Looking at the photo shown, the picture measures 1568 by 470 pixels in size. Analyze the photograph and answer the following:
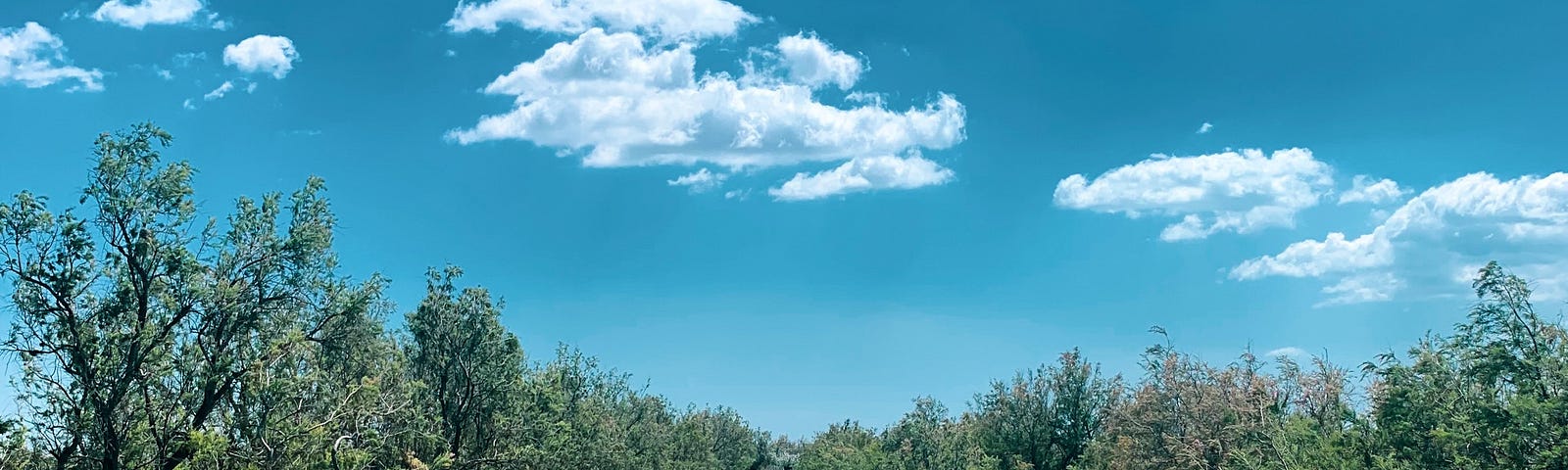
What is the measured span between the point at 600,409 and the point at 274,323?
2983 cm

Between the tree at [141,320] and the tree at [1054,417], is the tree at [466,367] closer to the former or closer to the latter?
the tree at [141,320]

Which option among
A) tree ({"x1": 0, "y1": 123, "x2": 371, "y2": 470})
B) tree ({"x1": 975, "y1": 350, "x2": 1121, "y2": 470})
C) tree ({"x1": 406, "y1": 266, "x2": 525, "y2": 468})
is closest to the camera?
tree ({"x1": 0, "y1": 123, "x2": 371, "y2": 470})

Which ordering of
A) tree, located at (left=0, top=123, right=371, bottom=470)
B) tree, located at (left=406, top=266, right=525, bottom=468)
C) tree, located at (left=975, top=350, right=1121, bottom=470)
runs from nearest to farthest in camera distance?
tree, located at (left=0, top=123, right=371, bottom=470), tree, located at (left=406, top=266, right=525, bottom=468), tree, located at (left=975, top=350, right=1121, bottom=470)

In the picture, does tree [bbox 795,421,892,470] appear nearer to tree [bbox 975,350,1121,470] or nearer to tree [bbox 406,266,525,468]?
tree [bbox 975,350,1121,470]

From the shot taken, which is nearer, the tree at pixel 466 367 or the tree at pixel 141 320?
the tree at pixel 141 320

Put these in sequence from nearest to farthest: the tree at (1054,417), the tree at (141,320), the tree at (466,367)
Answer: the tree at (141,320) → the tree at (466,367) → the tree at (1054,417)

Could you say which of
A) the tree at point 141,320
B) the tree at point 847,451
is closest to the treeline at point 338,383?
the tree at point 141,320

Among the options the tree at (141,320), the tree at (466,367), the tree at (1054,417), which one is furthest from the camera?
the tree at (1054,417)

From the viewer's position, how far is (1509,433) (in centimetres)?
2533

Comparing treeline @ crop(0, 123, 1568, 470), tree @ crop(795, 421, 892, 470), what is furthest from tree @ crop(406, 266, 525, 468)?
tree @ crop(795, 421, 892, 470)

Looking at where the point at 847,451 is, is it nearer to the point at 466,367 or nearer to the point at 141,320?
the point at 466,367

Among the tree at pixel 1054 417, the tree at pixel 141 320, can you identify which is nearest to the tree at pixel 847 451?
the tree at pixel 1054 417

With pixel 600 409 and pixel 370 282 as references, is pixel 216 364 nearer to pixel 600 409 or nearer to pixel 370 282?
pixel 370 282

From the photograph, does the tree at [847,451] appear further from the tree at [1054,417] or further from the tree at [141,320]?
the tree at [141,320]
